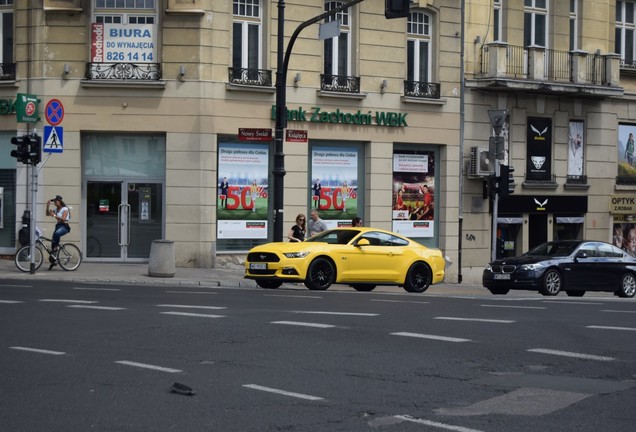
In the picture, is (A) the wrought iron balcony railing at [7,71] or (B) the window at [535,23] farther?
(B) the window at [535,23]

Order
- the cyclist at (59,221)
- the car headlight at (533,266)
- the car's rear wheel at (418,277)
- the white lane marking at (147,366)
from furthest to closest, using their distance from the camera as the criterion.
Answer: the cyclist at (59,221) < the car headlight at (533,266) < the car's rear wheel at (418,277) < the white lane marking at (147,366)

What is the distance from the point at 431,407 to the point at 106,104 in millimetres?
21764

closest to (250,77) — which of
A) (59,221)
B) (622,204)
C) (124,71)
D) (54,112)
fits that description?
(124,71)

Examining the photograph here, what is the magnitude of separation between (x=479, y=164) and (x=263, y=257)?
12.7 meters

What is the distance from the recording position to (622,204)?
3766 cm

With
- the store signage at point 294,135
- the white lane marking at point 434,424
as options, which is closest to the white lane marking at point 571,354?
the white lane marking at point 434,424

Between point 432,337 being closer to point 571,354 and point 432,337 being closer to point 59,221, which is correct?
point 571,354

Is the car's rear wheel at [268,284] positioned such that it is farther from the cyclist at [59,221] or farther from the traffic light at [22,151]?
the traffic light at [22,151]

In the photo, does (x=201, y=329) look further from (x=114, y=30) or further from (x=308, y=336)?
(x=114, y=30)

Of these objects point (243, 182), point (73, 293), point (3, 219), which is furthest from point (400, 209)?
point (73, 293)

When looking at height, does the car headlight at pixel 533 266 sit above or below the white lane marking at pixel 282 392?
above

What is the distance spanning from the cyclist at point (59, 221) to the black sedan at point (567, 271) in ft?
32.5

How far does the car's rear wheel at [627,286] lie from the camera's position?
87.6 ft

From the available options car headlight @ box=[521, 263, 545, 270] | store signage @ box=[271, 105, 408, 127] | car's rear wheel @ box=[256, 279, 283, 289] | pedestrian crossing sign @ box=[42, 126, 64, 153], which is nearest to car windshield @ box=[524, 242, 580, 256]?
car headlight @ box=[521, 263, 545, 270]
